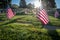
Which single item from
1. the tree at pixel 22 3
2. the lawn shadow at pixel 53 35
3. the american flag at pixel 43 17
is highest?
the tree at pixel 22 3

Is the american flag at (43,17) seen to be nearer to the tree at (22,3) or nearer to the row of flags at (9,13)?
the tree at (22,3)

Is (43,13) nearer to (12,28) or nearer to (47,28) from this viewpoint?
(47,28)

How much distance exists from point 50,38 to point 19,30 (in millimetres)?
909

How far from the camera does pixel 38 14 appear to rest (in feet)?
17.0

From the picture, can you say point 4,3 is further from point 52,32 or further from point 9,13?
point 52,32

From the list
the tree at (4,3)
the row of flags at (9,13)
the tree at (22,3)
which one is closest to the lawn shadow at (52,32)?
the tree at (22,3)

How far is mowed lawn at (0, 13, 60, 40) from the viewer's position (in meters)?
4.86

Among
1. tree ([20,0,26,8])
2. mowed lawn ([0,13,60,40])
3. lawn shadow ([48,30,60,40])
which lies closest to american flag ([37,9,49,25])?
mowed lawn ([0,13,60,40])

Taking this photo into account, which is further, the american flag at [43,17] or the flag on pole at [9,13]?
the flag on pole at [9,13]

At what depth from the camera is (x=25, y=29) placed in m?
5.02

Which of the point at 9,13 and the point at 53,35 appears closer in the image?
the point at 53,35

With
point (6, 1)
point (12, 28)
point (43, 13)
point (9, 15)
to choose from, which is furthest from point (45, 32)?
point (6, 1)

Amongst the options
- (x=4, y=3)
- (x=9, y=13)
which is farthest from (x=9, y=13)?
(x=4, y=3)

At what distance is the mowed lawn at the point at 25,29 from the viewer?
4.86 m
